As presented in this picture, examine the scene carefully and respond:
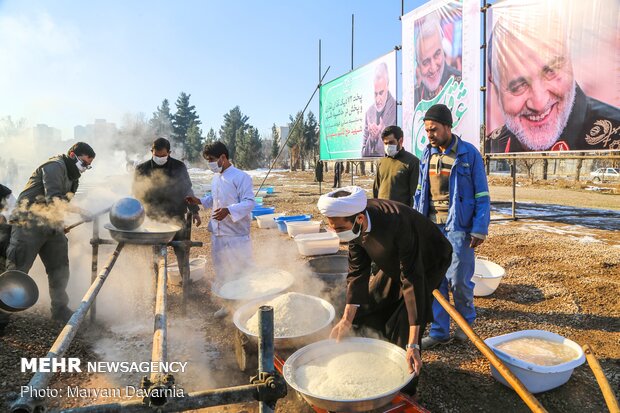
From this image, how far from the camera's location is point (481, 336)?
3.52 m

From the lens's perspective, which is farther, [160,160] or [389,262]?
[160,160]

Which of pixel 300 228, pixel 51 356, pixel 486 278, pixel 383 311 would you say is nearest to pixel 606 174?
pixel 300 228

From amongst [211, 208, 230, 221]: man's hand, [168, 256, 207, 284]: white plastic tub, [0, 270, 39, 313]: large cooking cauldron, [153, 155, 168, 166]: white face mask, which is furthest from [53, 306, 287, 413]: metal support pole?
[168, 256, 207, 284]: white plastic tub

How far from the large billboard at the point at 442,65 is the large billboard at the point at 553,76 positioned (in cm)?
43

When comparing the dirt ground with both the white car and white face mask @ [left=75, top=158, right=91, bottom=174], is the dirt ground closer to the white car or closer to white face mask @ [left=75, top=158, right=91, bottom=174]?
white face mask @ [left=75, top=158, right=91, bottom=174]

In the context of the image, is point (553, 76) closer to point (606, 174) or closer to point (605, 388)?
point (605, 388)

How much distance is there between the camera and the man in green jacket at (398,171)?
420cm

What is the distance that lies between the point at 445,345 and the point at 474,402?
76 centimetres

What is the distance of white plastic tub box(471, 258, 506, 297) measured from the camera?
4254 mm

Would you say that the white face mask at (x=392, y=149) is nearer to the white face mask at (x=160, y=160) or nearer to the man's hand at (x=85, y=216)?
the white face mask at (x=160, y=160)

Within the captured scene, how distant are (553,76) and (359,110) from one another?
5.99 m

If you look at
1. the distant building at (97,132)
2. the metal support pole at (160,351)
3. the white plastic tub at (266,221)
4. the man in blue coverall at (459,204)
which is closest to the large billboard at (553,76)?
the man in blue coverall at (459,204)

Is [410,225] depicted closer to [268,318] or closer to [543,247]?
[268,318]

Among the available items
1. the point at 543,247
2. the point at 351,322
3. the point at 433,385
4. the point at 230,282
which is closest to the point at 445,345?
the point at 433,385
